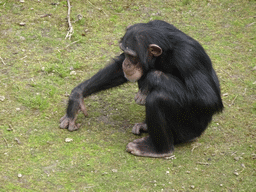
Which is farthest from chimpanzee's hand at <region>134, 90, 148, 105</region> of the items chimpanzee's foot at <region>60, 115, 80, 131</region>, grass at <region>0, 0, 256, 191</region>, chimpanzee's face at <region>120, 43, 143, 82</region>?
chimpanzee's foot at <region>60, 115, 80, 131</region>

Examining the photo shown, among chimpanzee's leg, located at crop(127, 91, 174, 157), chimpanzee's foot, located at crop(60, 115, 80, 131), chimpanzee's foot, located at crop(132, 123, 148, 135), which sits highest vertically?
chimpanzee's leg, located at crop(127, 91, 174, 157)

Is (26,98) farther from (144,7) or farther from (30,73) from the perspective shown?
(144,7)

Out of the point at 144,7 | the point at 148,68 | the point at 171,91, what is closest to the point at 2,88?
the point at 148,68

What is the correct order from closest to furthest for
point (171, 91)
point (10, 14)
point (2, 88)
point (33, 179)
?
point (33, 179)
point (171, 91)
point (2, 88)
point (10, 14)

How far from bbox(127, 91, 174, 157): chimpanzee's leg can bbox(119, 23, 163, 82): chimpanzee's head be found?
16.7 inches

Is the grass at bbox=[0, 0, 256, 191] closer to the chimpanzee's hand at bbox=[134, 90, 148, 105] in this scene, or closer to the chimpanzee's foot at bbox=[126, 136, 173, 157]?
the chimpanzee's foot at bbox=[126, 136, 173, 157]

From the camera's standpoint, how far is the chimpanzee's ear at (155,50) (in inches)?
158

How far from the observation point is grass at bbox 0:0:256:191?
3.82 metres

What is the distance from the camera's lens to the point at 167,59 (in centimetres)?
413

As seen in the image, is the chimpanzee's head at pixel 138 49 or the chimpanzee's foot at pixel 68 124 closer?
the chimpanzee's head at pixel 138 49

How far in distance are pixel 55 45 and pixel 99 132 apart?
2214mm

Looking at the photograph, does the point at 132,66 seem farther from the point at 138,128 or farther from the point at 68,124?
the point at 68,124

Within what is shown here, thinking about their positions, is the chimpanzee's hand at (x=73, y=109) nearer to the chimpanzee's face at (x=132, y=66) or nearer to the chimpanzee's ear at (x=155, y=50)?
the chimpanzee's face at (x=132, y=66)

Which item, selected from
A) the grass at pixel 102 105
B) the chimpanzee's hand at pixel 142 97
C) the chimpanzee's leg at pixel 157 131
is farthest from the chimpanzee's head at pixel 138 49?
the grass at pixel 102 105
